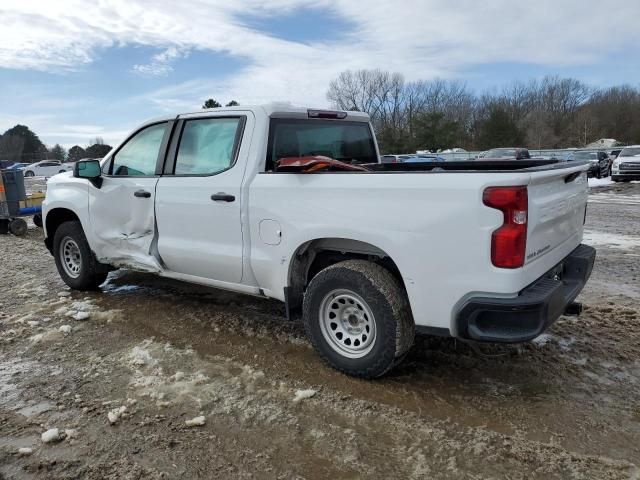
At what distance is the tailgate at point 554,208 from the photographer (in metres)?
3.08

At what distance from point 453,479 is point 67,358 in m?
3.26

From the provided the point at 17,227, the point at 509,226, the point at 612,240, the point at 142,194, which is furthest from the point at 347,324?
the point at 17,227

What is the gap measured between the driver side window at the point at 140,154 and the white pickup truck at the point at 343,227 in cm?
2

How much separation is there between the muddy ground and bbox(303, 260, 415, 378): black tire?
16 cm

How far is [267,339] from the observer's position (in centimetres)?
459

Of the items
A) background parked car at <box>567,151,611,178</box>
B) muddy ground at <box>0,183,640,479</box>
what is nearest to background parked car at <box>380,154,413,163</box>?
muddy ground at <box>0,183,640,479</box>

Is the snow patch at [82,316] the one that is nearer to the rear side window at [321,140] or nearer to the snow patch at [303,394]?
the rear side window at [321,140]

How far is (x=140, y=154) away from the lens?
5.25m

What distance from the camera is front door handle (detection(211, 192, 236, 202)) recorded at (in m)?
4.18

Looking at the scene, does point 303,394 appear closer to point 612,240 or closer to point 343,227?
point 343,227

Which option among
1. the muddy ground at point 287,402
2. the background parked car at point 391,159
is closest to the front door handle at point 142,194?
the muddy ground at point 287,402

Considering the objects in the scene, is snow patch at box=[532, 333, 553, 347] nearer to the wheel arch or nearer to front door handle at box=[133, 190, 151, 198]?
the wheel arch

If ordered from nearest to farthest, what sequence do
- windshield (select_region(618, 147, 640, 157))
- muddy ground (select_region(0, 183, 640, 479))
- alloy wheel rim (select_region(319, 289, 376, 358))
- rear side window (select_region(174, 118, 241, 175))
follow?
muddy ground (select_region(0, 183, 640, 479)), alloy wheel rim (select_region(319, 289, 376, 358)), rear side window (select_region(174, 118, 241, 175)), windshield (select_region(618, 147, 640, 157))

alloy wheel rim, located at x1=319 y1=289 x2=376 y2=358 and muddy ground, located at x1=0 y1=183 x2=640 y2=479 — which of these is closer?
muddy ground, located at x1=0 y1=183 x2=640 y2=479
